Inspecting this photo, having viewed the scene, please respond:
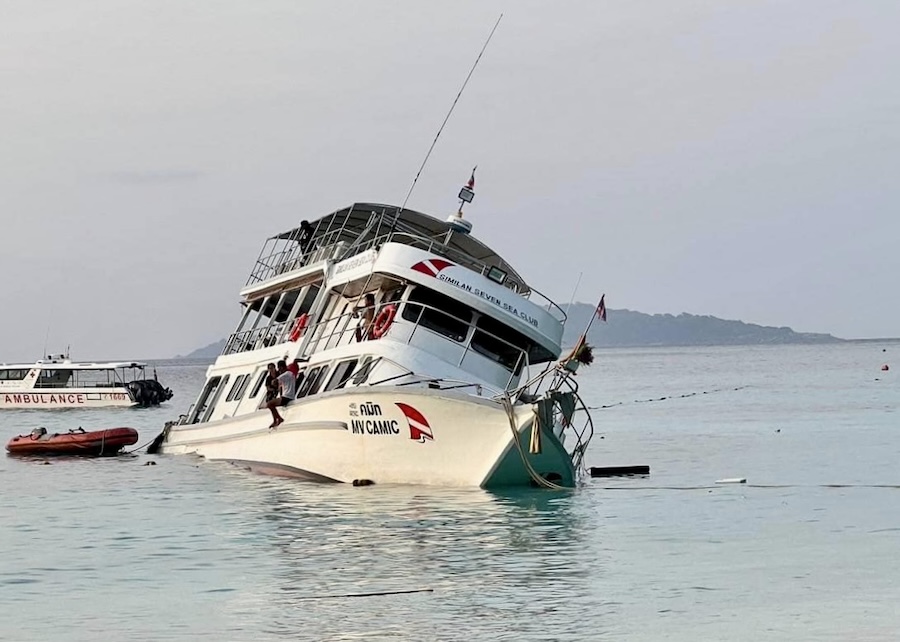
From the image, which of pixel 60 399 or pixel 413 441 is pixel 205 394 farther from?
pixel 60 399

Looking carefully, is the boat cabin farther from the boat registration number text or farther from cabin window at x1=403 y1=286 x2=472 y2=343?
the boat registration number text

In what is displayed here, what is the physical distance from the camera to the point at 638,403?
2901 inches

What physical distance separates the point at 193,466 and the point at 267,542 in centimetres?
1287

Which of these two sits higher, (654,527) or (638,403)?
(638,403)

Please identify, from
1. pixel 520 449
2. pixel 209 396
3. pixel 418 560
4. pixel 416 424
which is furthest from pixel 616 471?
pixel 418 560

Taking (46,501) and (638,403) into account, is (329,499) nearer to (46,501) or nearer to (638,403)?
(46,501)

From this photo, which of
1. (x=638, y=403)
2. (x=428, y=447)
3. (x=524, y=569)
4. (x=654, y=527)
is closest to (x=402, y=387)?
(x=428, y=447)

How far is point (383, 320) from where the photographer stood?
25.6 meters

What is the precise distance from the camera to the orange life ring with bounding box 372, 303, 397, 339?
25250 millimetres

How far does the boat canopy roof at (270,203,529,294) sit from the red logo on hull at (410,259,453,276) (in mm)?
1830

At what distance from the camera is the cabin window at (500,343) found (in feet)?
84.6

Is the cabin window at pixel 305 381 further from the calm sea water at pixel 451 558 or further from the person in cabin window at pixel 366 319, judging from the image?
the calm sea water at pixel 451 558

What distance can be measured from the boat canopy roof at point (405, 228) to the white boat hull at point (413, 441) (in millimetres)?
4494

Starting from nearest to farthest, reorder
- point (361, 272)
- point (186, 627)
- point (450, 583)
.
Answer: point (186, 627)
point (450, 583)
point (361, 272)
